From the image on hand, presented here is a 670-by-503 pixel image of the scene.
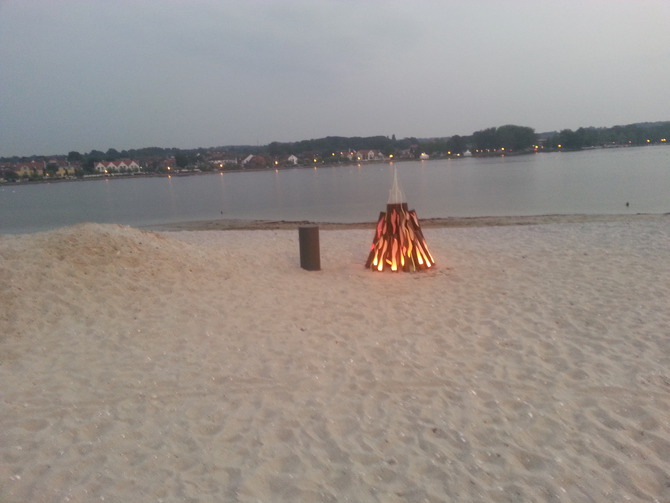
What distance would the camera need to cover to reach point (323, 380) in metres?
4.57

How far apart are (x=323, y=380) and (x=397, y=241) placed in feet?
14.4

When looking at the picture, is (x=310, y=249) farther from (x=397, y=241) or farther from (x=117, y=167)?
(x=117, y=167)

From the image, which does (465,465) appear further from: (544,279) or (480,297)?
(544,279)

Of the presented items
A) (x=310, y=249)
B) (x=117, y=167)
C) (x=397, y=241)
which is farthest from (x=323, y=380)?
(x=117, y=167)

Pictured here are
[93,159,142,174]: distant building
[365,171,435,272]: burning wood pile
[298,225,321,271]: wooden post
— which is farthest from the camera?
[93,159,142,174]: distant building

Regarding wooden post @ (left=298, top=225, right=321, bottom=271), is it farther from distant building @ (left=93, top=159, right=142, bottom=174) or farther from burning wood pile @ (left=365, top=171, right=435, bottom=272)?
distant building @ (left=93, top=159, right=142, bottom=174)

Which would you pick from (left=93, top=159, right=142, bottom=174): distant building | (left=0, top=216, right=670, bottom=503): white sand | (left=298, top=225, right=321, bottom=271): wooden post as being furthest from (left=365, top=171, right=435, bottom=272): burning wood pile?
(left=93, top=159, right=142, bottom=174): distant building

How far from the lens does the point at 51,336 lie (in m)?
5.66

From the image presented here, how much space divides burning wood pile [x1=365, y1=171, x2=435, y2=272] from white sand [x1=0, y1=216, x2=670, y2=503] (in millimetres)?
305

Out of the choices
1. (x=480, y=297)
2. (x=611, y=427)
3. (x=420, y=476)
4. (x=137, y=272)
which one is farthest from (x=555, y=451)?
(x=137, y=272)

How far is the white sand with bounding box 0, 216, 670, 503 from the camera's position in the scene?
3.18m

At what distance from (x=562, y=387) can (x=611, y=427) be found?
635 millimetres

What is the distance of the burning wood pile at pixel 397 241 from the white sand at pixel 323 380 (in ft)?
1.00

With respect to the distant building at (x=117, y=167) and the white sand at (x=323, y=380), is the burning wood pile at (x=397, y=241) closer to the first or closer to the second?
the white sand at (x=323, y=380)
